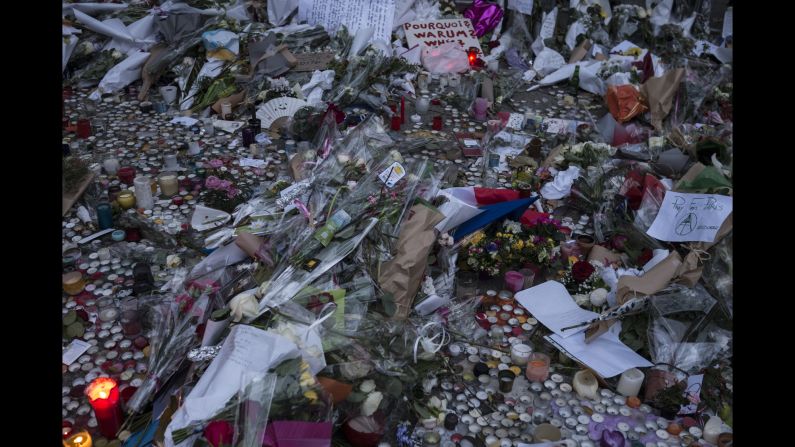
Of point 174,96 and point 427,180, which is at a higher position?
point 427,180

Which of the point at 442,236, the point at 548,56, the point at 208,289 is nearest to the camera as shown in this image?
the point at 208,289

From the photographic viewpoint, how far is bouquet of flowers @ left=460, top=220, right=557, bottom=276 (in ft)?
13.5

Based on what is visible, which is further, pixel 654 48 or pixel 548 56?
pixel 654 48

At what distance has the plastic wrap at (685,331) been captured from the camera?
11.1 feet

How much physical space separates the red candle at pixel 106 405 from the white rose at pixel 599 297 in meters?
2.76

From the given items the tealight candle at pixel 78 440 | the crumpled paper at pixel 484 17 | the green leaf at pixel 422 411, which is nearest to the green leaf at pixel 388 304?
the green leaf at pixel 422 411

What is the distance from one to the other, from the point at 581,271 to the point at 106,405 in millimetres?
2913

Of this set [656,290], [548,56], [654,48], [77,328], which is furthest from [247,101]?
[654,48]

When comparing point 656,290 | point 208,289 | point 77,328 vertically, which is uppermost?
point 656,290

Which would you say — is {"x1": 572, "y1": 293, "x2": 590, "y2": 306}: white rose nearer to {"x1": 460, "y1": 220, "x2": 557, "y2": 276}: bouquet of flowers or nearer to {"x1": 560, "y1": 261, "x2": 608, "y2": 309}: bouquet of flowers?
{"x1": 560, "y1": 261, "x2": 608, "y2": 309}: bouquet of flowers

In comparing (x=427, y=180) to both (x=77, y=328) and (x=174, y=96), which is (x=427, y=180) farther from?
(x=174, y=96)

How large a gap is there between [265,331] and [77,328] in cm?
148

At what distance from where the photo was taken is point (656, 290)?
3.50 metres

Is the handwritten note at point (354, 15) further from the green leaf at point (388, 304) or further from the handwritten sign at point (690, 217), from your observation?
the green leaf at point (388, 304)
